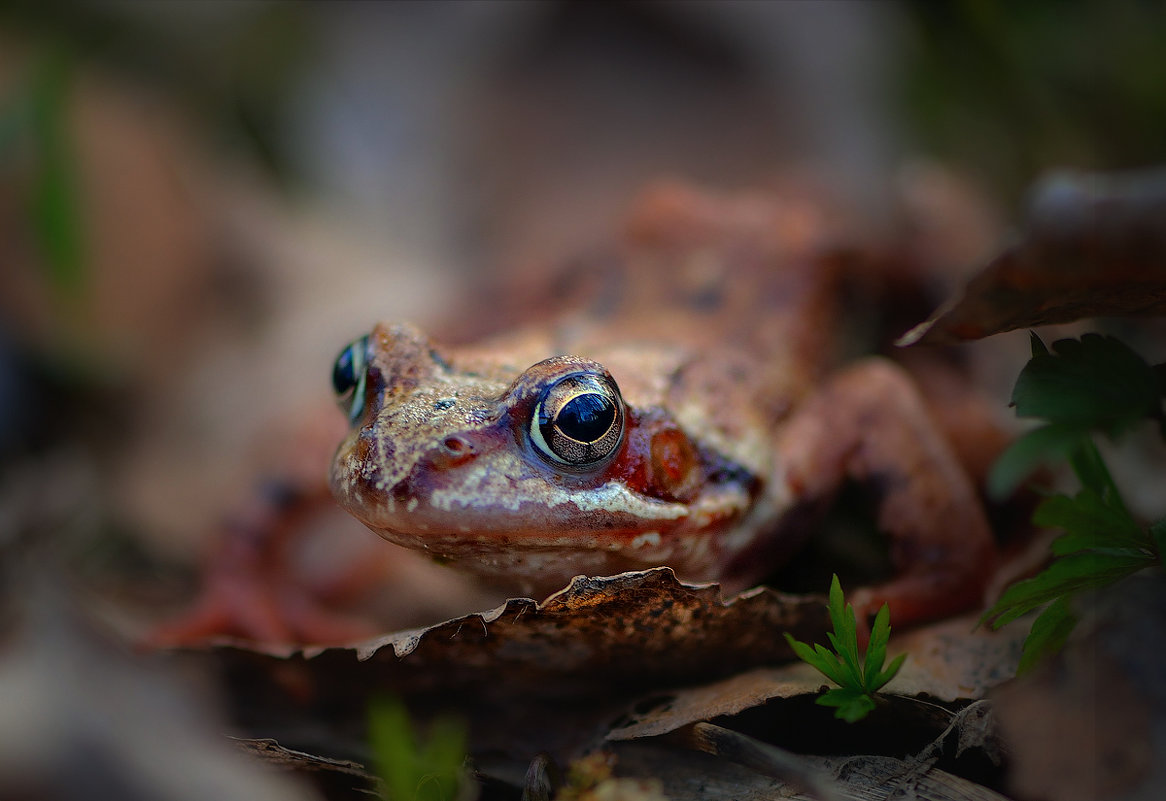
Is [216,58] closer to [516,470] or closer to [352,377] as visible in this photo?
[352,377]

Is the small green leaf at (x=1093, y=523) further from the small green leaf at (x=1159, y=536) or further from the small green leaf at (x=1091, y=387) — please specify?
the small green leaf at (x=1091, y=387)

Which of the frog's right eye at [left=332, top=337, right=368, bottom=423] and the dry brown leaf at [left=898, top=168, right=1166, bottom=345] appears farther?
the frog's right eye at [left=332, top=337, right=368, bottom=423]

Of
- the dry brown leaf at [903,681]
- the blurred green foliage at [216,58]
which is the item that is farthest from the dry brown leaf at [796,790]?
the blurred green foliage at [216,58]

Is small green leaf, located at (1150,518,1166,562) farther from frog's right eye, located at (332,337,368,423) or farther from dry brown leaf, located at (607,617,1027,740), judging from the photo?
frog's right eye, located at (332,337,368,423)

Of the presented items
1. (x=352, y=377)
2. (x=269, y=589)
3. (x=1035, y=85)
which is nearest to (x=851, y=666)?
(x=352, y=377)

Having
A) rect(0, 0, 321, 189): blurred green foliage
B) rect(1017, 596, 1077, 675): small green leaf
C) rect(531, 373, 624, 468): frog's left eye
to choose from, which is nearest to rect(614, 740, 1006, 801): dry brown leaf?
rect(1017, 596, 1077, 675): small green leaf

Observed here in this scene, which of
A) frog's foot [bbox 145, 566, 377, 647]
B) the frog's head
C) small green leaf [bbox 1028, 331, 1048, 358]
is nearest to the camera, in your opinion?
small green leaf [bbox 1028, 331, 1048, 358]

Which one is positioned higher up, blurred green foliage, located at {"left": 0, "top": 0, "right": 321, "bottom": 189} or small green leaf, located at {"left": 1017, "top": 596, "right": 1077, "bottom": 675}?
blurred green foliage, located at {"left": 0, "top": 0, "right": 321, "bottom": 189}

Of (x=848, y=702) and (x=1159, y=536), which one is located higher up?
(x=1159, y=536)
